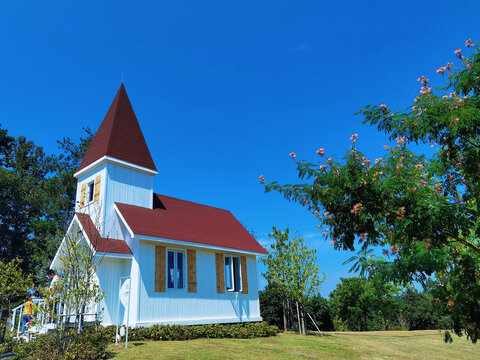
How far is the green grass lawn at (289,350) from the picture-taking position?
10.9m

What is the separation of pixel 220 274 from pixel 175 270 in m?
2.72

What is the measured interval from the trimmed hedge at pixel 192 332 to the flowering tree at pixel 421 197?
959 centimetres

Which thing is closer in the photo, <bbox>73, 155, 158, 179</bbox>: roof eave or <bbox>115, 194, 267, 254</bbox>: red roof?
<bbox>115, 194, 267, 254</bbox>: red roof

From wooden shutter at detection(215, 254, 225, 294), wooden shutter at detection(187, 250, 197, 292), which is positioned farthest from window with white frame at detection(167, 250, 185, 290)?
wooden shutter at detection(215, 254, 225, 294)

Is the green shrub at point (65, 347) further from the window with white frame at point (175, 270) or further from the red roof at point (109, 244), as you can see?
the window with white frame at point (175, 270)

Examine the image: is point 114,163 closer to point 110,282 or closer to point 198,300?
point 110,282

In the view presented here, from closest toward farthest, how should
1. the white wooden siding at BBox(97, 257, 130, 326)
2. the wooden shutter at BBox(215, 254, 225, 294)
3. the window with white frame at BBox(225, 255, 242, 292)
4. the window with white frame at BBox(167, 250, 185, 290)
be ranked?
the white wooden siding at BBox(97, 257, 130, 326)
the window with white frame at BBox(167, 250, 185, 290)
the wooden shutter at BBox(215, 254, 225, 294)
the window with white frame at BBox(225, 255, 242, 292)

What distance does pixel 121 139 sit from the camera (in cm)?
1897

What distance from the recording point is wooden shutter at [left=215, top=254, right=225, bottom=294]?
18.4m

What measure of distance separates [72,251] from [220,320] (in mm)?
9867

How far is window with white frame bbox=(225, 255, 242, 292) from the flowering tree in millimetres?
13421

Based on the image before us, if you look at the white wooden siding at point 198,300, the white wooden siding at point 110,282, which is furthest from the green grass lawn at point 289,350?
the white wooden siding at point 110,282

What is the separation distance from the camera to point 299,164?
279 inches

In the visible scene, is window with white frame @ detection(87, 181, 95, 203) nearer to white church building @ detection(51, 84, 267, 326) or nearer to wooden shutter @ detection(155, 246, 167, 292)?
white church building @ detection(51, 84, 267, 326)
